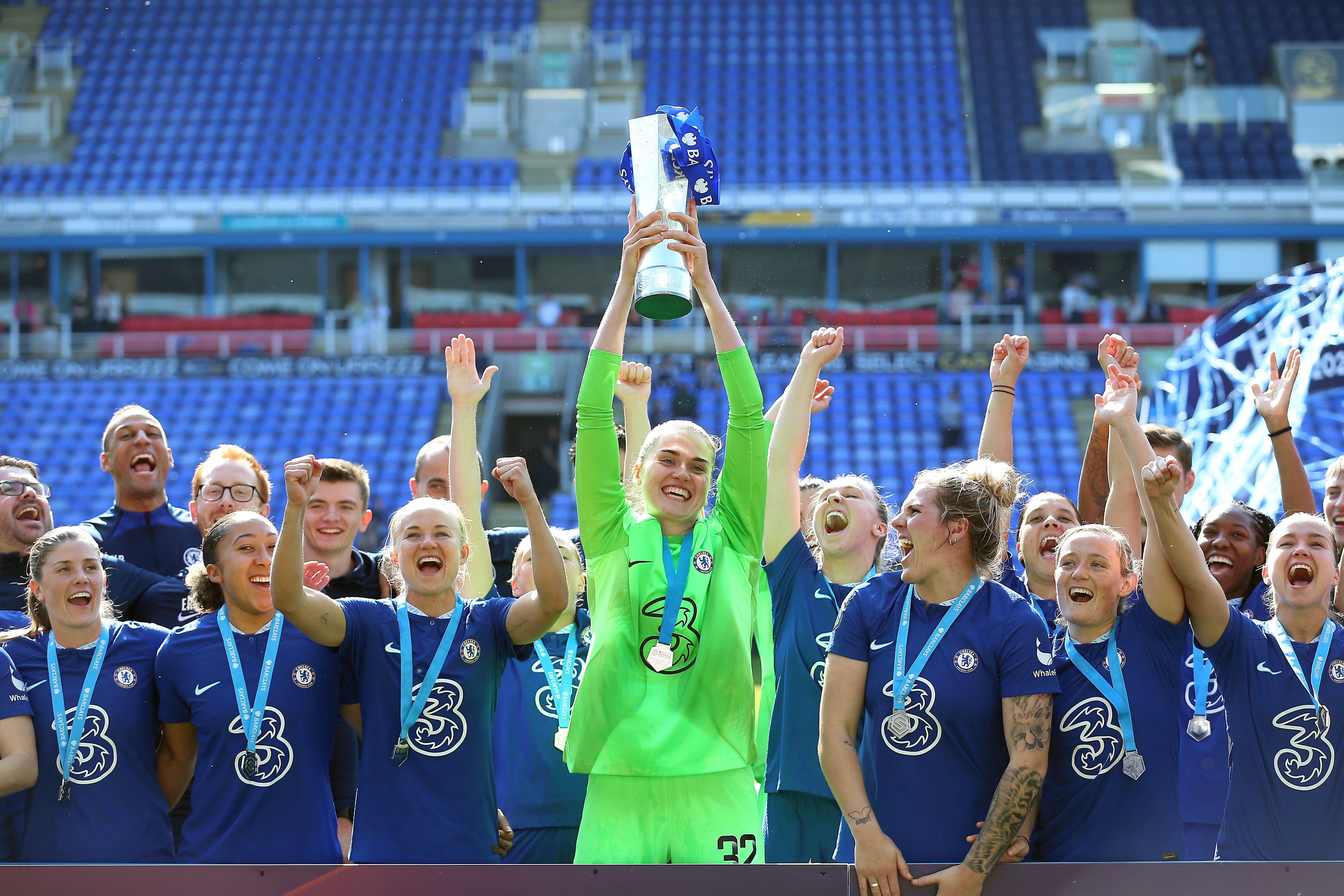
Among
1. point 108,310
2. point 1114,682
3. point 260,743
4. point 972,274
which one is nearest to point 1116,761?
point 1114,682

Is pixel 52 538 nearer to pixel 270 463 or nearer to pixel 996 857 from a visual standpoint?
pixel 996 857

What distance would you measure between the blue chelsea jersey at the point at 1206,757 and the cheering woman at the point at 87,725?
278 centimetres

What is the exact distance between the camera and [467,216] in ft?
72.4

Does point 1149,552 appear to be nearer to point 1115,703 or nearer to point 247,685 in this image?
point 1115,703

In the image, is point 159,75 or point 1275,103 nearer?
point 1275,103

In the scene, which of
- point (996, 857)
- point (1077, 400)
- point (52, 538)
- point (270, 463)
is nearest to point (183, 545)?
point (52, 538)

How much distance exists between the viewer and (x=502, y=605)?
3.25 m

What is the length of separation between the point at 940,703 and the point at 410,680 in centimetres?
124

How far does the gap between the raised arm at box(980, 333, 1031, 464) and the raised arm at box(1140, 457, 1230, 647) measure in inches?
33.4

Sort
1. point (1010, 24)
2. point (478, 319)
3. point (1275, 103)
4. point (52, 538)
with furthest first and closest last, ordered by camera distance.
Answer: point (1010, 24) → point (1275, 103) → point (478, 319) → point (52, 538)

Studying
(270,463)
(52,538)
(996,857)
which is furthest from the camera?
(270,463)

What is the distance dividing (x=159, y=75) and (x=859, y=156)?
1470cm

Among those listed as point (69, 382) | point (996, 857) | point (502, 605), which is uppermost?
point (69, 382)

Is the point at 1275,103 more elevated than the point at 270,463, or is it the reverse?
the point at 1275,103
